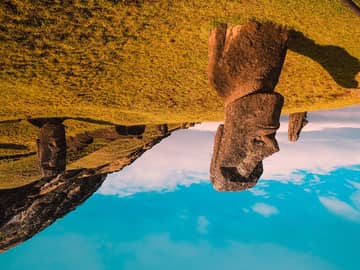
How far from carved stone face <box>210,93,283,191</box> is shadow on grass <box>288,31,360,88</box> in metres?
0.95

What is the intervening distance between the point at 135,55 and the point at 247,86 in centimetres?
186

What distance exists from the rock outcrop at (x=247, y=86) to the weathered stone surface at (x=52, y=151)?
391 cm

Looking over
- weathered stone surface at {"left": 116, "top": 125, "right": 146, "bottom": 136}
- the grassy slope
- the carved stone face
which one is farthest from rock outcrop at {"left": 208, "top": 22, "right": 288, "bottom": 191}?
weathered stone surface at {"left": 116, "top": 125, "right": 146, "bottom": 136}

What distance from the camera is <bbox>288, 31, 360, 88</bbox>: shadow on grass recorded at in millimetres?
4676

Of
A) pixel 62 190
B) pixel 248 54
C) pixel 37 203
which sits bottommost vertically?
pixel 37 203

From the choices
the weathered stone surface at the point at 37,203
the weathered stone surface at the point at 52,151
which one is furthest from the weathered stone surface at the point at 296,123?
the weathered stone surface at the point at 37,203

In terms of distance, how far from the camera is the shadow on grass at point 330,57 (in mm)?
4676

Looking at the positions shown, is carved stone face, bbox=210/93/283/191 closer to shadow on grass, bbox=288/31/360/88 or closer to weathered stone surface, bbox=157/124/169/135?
shadow on grass, bbox=288/31/360/88

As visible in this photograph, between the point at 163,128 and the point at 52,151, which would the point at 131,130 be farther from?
the point at 52,151

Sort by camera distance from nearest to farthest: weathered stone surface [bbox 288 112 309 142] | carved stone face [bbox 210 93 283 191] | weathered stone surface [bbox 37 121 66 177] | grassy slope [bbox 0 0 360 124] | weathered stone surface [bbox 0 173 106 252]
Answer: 1. grassy slope [bbox 0 0 360 124]
2. carved stone face [bbox 210 93 283 191]
3. weathered stone surface [bbox 37 121 66 177]
4. weathered stone surface [bbox 288 112 309 142]
5. weathered stone surface [bbox 0 173 106 252]

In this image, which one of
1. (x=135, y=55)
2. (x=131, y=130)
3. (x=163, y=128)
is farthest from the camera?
(x=163, y=128)

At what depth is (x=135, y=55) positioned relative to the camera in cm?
517

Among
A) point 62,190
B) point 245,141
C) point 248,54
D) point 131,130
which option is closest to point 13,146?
point 131,130

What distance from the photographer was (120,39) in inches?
184
